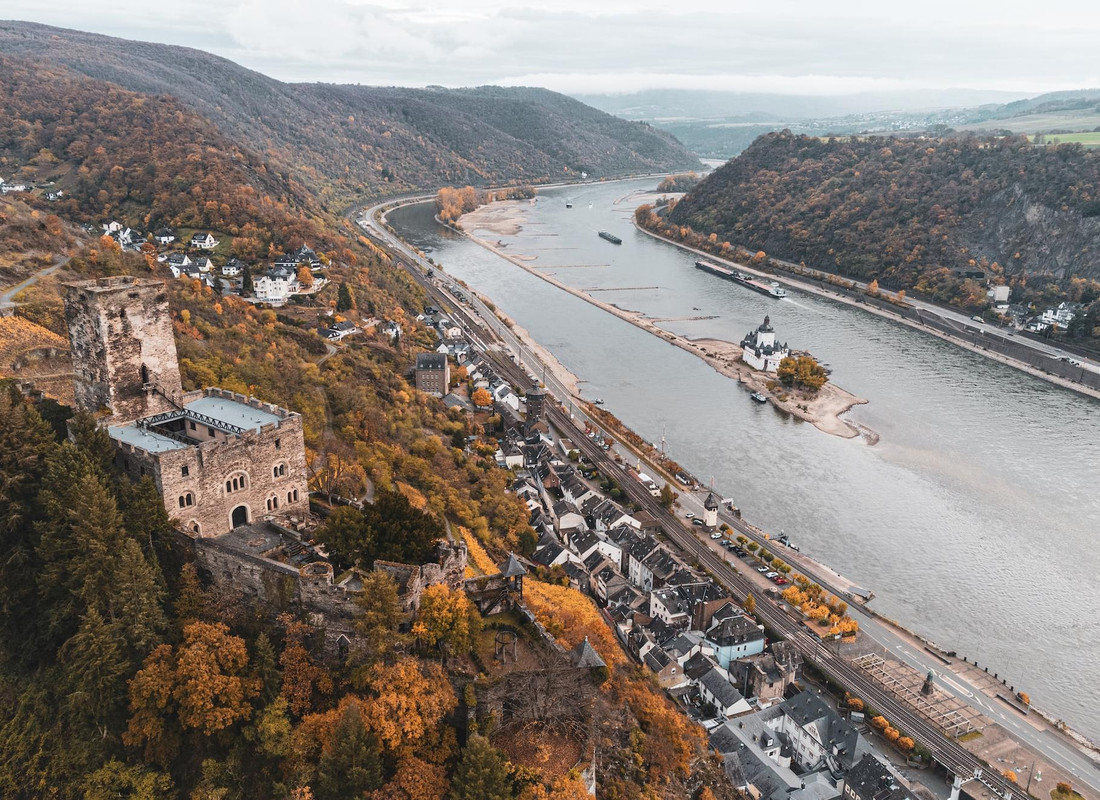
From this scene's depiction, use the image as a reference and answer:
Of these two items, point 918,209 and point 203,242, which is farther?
point 918,209

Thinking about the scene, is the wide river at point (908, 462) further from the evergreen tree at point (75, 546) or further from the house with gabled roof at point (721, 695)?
the evergreen tree at point (75, 546)

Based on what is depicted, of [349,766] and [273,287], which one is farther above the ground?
[349,766]

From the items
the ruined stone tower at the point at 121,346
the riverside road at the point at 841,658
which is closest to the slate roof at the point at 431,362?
the riverside road at the point at 841,658

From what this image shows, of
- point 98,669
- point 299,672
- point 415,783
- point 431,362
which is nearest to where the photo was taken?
point 415,783

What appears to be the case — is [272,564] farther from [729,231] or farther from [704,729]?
[729,231]

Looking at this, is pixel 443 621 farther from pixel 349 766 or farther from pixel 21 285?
pixel 21 285

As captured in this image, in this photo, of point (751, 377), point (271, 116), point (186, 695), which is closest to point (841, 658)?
point (186, 695)

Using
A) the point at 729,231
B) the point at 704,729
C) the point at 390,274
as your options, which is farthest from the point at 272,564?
the point at 729,231
